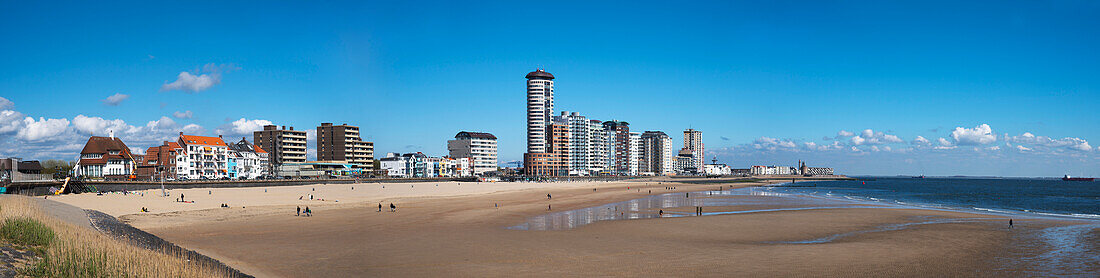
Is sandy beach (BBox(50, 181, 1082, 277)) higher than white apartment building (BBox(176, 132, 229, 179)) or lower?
lower

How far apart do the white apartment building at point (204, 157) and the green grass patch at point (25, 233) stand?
101 meters

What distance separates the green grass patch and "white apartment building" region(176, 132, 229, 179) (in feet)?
332

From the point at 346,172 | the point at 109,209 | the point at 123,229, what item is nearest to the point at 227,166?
the point at 346,172

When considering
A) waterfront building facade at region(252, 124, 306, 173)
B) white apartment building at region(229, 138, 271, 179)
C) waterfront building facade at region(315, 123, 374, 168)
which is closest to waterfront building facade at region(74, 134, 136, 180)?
white apartment building at region(229, 138, 271, 179)

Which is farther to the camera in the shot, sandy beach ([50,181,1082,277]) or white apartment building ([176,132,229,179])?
white apartment building ([176,132,229,179])

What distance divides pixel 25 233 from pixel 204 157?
353 ft

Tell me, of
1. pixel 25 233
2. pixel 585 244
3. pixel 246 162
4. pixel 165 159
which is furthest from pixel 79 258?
pixel 246 162

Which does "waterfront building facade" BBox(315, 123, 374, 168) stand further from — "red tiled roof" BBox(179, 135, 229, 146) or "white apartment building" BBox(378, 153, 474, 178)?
"red tiled roof" BBox(179, 135, 229, 146)

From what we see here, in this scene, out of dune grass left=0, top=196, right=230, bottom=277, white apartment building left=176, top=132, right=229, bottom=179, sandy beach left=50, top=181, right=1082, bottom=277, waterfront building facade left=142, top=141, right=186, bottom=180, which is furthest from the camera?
white apartment building left=176, top=132, right=229, bottom=179

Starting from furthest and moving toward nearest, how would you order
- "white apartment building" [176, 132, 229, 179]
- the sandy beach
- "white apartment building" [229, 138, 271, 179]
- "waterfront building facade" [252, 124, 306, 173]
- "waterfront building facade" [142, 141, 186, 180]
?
"waterfront building facade" [252, 124, 306, 173]
"white apartment building" [229, 138, 271, 179]
"white apartment building" [176, 132, 229, 179]
"waterfront building facade" [142, 141, 186, 180]
the sandy beach

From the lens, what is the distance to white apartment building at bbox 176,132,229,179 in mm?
106562

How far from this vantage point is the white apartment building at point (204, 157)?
10656cm

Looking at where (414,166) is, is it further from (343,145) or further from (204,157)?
(204,157)

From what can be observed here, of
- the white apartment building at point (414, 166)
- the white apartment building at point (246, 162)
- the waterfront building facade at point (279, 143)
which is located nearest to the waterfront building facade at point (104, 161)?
the white apartment building at point (246, 162)
